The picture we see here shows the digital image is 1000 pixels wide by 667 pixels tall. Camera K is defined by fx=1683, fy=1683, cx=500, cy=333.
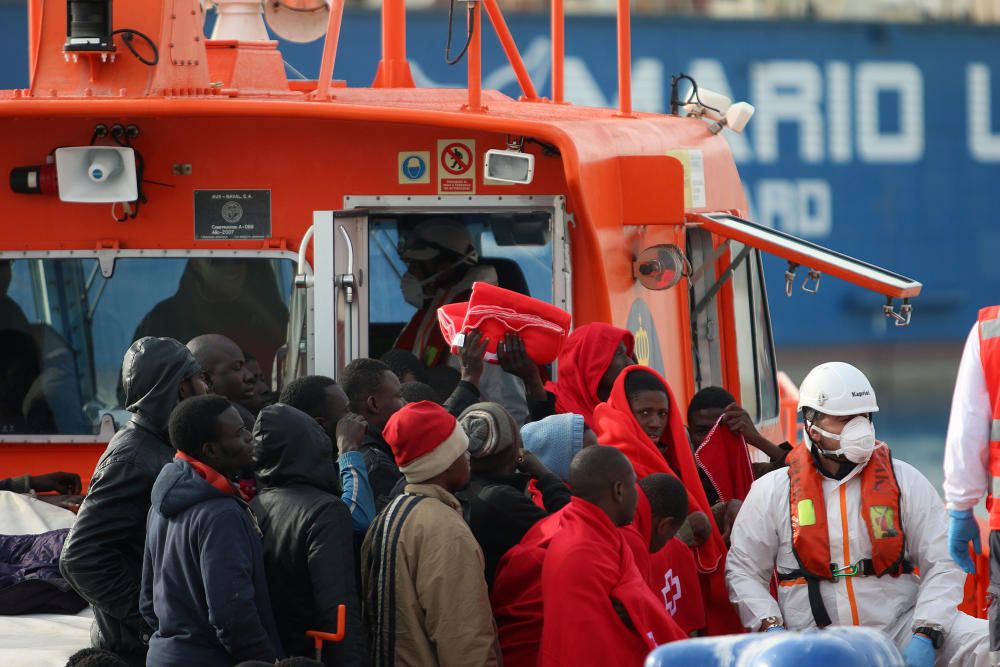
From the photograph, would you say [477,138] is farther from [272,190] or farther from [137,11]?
[137,11]

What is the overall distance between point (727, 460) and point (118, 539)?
2.41 meters

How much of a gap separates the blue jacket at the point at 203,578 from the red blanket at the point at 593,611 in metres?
0.73

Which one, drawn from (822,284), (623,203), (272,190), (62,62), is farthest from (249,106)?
(822,284)

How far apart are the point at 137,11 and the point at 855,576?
12.5ft

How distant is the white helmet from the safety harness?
16 cm

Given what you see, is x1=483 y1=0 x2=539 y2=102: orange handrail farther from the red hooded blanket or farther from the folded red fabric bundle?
the red hooded blanket

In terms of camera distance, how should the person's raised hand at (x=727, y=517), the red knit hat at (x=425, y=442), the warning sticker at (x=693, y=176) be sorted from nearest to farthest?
the red knit hat at (x=425, y=442) → the person's raised hand at (x=727, y=517) → the warning sticker at (x=693, y=176)

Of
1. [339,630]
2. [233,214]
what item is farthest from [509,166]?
[339,630]

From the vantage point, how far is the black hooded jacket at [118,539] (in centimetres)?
469

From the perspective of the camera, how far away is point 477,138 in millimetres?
6730

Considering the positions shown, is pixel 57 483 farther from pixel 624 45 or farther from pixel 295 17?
pixel 295 17

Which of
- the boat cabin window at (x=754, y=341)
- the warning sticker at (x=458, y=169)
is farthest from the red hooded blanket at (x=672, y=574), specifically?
the boat cabin window at (x=754, y=341)

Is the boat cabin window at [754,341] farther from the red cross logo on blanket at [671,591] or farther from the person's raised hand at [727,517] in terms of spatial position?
the red cross logo on blanket at [671,591]

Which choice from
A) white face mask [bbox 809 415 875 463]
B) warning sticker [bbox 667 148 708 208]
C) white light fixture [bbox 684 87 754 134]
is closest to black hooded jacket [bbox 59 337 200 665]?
white face mask [bbox 809 415 875 463]
